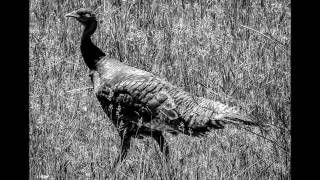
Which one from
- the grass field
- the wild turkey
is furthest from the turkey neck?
the grass field

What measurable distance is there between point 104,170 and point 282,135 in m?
1.24

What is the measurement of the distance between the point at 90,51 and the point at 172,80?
1012 millimetres

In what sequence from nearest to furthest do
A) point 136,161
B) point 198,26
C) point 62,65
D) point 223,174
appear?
point 223,174 < point 136,161 < point 62,65 < point 198,26

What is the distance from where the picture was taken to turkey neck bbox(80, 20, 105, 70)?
5820 mm

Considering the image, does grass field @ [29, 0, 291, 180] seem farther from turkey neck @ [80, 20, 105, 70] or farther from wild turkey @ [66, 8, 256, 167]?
turkey neck @ [80, 20, 105, 70]

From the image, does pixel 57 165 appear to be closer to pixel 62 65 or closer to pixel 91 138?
pixel 91 138

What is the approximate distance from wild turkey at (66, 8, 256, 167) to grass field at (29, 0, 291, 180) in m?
0.14

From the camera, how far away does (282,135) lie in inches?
179

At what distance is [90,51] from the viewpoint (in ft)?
19.3
